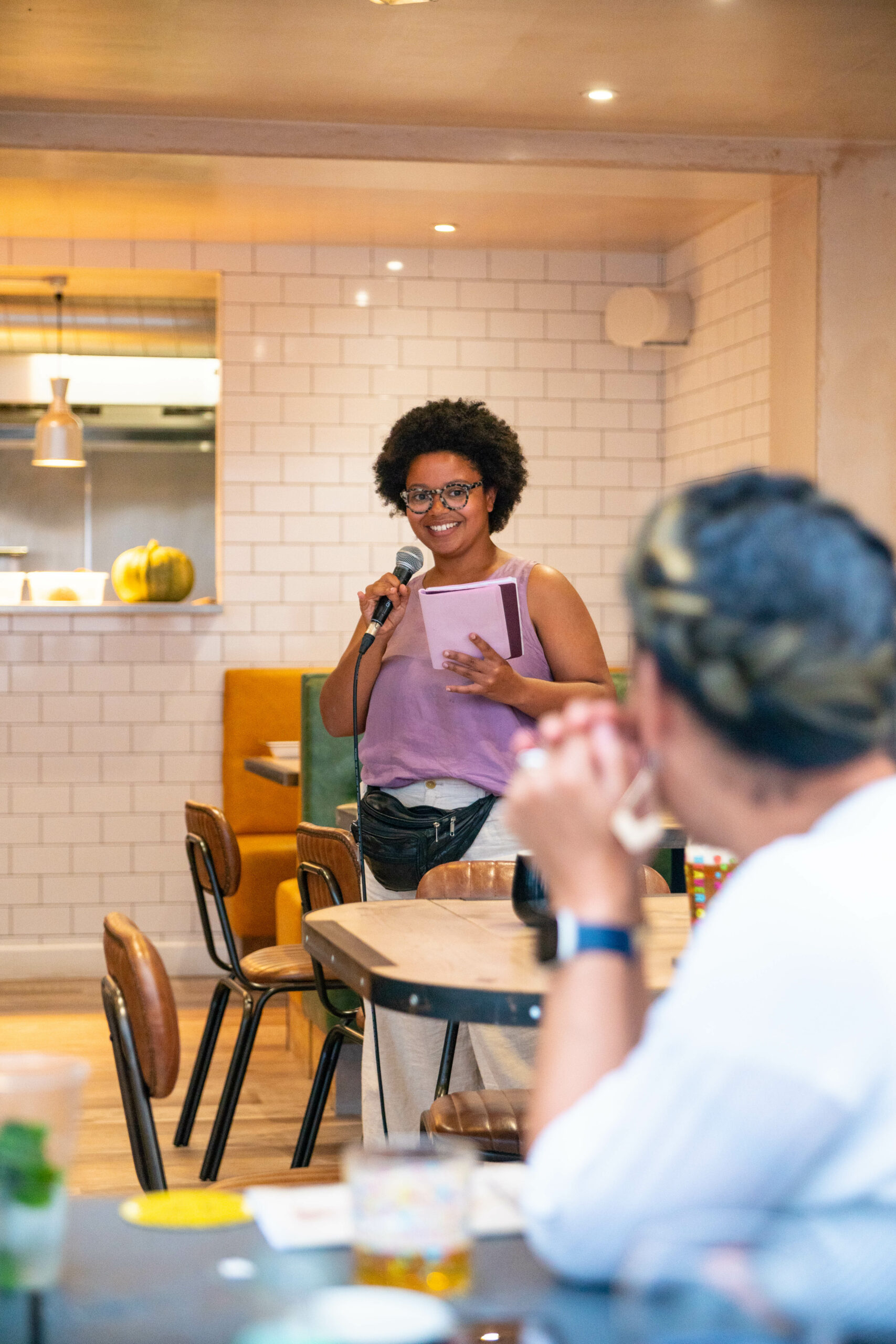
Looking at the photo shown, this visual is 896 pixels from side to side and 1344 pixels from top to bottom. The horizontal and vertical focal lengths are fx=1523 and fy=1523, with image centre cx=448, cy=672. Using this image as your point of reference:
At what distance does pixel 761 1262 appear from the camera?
65cm

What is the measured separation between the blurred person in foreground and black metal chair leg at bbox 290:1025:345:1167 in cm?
240

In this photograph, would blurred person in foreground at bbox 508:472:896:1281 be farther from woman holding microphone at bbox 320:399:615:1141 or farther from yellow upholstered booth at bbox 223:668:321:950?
yellow upholstered booth at bbox 223:668:321:950

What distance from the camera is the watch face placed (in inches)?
78.0

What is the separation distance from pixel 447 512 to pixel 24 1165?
2.49m

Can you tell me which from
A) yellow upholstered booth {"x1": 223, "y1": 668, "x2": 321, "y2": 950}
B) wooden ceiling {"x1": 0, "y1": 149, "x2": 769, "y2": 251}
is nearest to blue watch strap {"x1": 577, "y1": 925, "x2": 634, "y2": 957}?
wooden ceiling {"x1": 0, "y1": 149, "x2": 769, "y2": 251}

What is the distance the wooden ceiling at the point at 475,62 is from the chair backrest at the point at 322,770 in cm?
195

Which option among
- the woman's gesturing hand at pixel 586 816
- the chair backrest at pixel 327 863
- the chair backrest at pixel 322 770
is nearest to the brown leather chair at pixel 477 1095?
the chair backrest at pixel 327 863

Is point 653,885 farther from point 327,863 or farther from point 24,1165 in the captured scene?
point 24,1165

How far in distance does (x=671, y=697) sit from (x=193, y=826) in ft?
10.7

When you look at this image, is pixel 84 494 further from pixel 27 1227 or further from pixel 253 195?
pixel 27 1227

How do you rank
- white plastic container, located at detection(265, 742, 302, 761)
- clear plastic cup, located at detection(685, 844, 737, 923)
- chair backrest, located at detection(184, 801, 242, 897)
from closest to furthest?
clear plastic cup, located at detection(685, 844, 737, 923) < chair backrest, located at detection(184, 801, 242, 897) < white plastic container, located at detection(265, 742, 302, 761)

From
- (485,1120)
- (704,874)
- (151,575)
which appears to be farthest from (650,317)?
(704,874)

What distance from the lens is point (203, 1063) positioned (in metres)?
3.93

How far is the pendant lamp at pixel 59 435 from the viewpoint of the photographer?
20.9 ft
